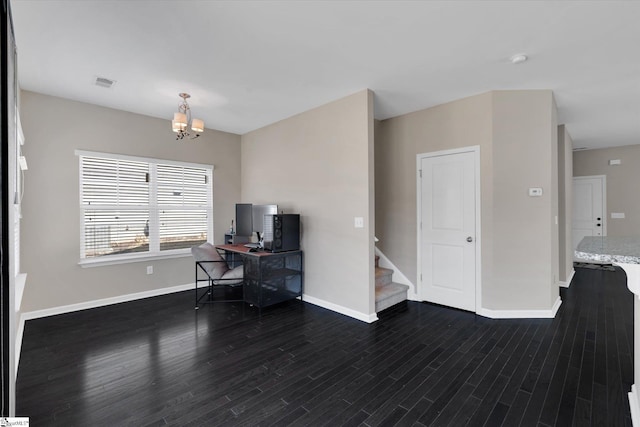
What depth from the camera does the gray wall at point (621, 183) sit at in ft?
20.0

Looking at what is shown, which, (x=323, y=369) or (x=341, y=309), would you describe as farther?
(x=341, y=309)

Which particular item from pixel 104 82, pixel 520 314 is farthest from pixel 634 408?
pixel 104 82

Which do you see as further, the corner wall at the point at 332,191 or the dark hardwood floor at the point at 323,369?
the corner wall at the point at 332,191

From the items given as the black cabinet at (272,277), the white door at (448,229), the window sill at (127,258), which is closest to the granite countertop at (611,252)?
the white door at (448,229)

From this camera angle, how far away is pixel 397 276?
439cm

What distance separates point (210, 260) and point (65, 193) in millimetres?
1950

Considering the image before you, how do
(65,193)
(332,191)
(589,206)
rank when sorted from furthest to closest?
(589,206)
(332,191)
(65,193)

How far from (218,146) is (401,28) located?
375cm

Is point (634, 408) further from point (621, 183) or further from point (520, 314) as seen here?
point (621, 183)

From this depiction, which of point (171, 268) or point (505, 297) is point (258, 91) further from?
point (505, 297)

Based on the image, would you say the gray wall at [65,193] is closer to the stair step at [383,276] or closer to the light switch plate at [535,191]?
the stair step at [383,276]

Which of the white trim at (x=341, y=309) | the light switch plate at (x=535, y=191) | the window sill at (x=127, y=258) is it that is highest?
the light switch plate at (x=535, y=191)

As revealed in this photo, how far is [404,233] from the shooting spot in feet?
14.2

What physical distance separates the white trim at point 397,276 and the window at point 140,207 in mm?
2920
